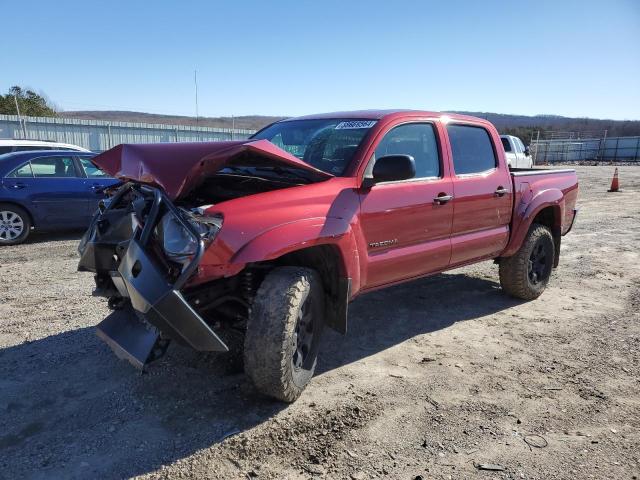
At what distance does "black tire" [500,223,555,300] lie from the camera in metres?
5.48

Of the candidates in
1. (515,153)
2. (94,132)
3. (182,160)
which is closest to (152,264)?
(182,160)

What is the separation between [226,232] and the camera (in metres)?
2.90

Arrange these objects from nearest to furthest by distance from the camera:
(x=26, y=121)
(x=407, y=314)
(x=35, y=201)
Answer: (x=407, y=314) < (x=35, y=201) < (x=26, y=121)

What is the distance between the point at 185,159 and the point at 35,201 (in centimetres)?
660

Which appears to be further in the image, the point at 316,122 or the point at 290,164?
the point at 316,122

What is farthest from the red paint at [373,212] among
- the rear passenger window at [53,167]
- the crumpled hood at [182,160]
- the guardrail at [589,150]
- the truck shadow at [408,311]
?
the guardrail at [589,150]

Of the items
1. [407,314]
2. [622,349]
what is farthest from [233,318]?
[622,349]

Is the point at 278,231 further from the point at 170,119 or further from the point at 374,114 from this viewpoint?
the point at 170,119

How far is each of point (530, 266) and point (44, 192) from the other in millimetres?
7587

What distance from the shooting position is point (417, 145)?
4.39 meters

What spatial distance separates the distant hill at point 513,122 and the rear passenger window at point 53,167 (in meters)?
43.9

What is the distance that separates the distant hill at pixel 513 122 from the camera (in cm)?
6347

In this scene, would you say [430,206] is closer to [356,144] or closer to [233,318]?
[356,144]

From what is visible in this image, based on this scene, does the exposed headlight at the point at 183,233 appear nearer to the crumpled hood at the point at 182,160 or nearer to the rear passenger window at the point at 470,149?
the crumpled hood at the point at 182,160
